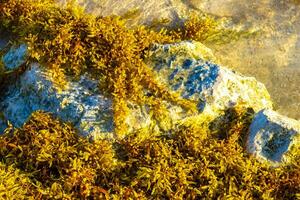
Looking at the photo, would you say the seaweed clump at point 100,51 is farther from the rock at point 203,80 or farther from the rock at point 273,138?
the rock at point 273,138

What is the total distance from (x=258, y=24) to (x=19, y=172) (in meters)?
5.64

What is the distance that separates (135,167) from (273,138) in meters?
2.06

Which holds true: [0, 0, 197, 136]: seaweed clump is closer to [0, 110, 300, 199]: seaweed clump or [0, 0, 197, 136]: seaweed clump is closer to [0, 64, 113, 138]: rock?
[0, 64, 113, 138]: rock

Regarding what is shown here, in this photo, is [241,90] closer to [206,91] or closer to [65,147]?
→ [206,91]

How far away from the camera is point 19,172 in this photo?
707cm

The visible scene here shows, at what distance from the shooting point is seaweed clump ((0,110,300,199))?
6.91 m

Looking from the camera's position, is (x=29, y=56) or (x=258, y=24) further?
(x=258, y=24)

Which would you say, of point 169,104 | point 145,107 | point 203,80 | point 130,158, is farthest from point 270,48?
point 130,158

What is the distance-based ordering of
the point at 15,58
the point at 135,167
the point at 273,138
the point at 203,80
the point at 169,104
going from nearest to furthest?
the point at 135,167 → the point at 273,138 → the point at 169,104 → the point at 203,80 → the point at 15,58

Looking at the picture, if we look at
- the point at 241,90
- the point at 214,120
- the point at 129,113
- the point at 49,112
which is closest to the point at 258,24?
the point at 241,90

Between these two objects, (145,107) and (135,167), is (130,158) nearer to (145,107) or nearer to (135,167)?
(135,167)

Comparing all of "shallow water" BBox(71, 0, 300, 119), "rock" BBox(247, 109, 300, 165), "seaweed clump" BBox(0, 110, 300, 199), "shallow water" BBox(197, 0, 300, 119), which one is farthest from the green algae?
"shallow water" BBox(71, 0, 300, 119)

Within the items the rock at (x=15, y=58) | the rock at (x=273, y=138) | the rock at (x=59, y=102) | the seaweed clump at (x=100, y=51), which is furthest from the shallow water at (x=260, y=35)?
the rock at (x=59, y=102)

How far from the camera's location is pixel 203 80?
7.88 metres
